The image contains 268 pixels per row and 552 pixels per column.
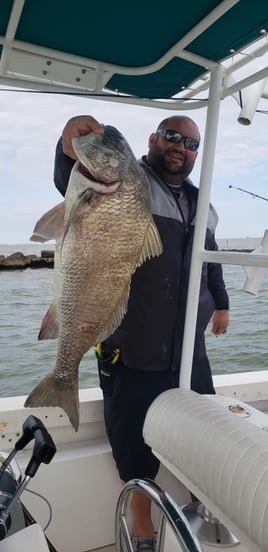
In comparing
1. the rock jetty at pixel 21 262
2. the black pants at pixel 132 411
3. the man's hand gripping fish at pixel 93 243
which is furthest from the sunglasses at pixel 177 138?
the rock jetty at pixel 21 262

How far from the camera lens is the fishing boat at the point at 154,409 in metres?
1.18

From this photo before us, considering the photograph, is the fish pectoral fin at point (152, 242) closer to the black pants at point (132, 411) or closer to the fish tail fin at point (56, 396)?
the fish tail fin at point (56, 396)

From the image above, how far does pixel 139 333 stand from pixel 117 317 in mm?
507

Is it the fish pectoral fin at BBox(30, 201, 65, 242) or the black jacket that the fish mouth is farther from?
the black jacket

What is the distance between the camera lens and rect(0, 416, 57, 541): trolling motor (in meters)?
1.16

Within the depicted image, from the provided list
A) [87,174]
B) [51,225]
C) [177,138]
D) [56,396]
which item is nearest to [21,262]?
[177,138]

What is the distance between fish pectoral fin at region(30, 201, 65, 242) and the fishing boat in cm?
54

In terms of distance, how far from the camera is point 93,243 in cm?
137

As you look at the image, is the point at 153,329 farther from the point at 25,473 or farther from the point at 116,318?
the point at 25,473

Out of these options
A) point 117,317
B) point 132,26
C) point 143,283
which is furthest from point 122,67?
point 117,317

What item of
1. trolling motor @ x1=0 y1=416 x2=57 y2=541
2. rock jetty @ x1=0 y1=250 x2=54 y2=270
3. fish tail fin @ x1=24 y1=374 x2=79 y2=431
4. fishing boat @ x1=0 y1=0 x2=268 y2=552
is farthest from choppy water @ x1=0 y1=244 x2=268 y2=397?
trolling motor @ x1=0 y1=416 x2=57 y2=541

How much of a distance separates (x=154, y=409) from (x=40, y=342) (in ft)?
13.4

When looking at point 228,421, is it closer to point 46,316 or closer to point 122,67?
point 46,316

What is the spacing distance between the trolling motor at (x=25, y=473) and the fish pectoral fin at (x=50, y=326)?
0.91 ft
